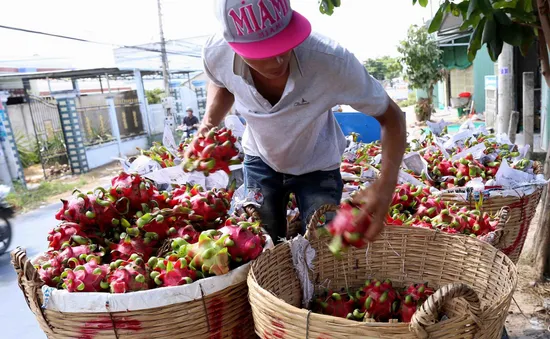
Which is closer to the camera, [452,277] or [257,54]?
[257,54]

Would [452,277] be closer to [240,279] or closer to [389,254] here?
[389,254]

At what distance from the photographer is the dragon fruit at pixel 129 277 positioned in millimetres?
1391

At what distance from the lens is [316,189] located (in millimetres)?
1900

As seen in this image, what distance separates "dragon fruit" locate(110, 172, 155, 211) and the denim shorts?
0.46m

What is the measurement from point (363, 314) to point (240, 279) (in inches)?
18.9

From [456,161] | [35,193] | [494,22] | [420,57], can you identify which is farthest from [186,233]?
[420,57]

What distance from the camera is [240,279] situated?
148 centimetres

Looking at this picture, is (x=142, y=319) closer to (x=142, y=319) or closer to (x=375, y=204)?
(x=142, y=319)

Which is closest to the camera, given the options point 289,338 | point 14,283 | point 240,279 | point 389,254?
→ point 289,338

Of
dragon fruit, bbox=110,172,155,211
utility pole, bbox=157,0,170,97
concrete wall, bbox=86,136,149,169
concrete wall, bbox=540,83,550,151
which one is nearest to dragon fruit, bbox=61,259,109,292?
dragon fruit, bbox=110,172,155,211

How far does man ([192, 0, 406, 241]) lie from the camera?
133 centimetres

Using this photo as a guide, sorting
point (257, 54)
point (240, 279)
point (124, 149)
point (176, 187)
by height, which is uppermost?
point (257, 54)

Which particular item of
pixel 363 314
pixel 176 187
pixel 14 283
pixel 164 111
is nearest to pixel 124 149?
pixel 164 111

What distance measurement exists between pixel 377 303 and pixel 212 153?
0.84 meters
